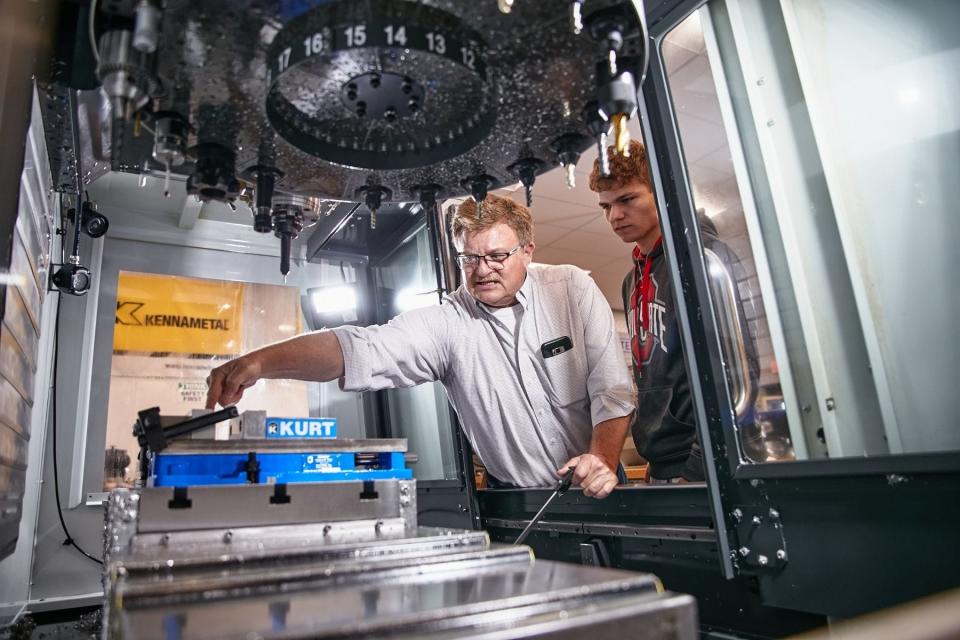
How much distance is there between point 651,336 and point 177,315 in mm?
2110

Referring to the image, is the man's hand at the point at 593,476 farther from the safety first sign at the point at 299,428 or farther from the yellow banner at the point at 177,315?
the yellow banner at the point at 177,315

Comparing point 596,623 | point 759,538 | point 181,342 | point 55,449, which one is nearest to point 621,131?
point 596,623

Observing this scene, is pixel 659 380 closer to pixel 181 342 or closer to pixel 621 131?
pixel 621 131

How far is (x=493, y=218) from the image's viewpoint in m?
2.12

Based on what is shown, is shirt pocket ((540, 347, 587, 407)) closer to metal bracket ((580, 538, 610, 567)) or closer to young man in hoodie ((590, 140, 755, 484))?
young man in hoodie ((590, 140, 755, 484))

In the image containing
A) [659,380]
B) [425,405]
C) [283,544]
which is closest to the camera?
[283,544]

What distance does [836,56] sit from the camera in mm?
1197

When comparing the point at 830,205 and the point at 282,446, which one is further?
the point at 830,205

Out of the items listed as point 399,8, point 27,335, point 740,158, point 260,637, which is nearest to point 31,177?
point 27,335

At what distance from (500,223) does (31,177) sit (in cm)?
→ 132

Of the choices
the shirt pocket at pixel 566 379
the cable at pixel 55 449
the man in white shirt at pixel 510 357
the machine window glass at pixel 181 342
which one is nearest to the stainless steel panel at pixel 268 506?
the man in white shirt at pixel 510 357

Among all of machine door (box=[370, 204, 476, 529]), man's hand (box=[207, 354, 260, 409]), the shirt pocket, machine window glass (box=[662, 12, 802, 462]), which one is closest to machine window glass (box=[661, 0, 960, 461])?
machine window glass (box=[662, 12, 802, 462])

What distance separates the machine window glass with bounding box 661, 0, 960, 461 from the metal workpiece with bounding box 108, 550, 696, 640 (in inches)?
27.4

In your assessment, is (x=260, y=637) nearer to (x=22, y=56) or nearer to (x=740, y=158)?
(x=22, y=56)
